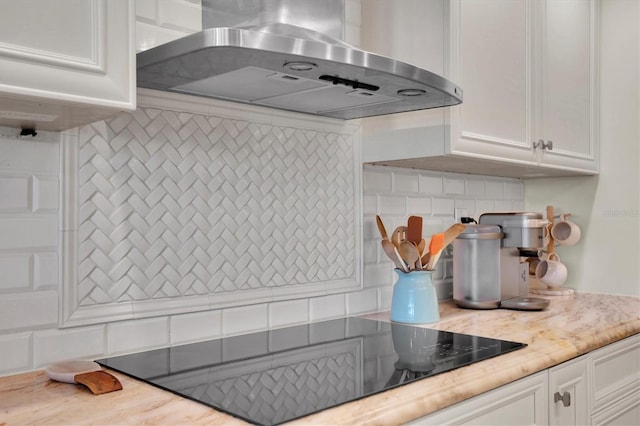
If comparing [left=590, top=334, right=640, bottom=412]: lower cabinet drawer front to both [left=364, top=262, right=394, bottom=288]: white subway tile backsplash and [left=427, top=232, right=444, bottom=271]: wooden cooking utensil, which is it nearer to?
[left=427, top=232, right=444, bottom=271]: wooden cooking utensil

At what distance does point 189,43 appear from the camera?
1.18 metres

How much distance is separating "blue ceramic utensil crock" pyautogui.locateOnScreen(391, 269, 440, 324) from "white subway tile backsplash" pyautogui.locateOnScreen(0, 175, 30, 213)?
3.46 ft

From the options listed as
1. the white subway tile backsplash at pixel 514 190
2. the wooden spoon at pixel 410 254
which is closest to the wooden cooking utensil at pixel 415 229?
the wooden spoon at pixel 410 254

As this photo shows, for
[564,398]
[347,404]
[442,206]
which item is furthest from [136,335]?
[442,206]

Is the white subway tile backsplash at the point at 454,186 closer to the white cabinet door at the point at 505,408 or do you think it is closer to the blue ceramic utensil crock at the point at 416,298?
the blue ceramic utensil crock at the point at 416,298

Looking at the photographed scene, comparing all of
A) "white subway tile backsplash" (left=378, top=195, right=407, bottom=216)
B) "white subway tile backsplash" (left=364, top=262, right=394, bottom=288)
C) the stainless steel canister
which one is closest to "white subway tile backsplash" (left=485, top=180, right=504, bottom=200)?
the stainless steel canister

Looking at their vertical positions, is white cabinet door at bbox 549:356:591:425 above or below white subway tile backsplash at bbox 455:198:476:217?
below

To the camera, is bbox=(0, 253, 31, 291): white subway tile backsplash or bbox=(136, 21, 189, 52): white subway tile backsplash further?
bbox=(136, 21, 189, 52): white subway tile backsplash

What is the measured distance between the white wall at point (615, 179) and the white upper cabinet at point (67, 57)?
216 centimetres

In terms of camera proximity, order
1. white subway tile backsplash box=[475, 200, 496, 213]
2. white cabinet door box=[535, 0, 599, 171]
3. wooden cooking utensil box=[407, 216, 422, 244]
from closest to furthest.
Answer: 1. wooden cooking utensil box=[407, 216, 422, 244]
2. white cabinet door box=[535, 0, 599, 171]
3. white subway tile backsplash box=[475, 200, 496, 213]

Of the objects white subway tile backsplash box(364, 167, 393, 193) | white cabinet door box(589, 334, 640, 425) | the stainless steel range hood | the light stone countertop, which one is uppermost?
the stainless steel range hood

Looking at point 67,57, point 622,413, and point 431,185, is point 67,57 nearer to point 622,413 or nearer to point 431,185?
point 431,185

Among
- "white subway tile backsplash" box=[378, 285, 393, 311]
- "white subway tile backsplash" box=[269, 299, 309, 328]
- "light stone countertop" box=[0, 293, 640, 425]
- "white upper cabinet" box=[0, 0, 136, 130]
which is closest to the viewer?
"white upper cabinet" box=[0, 0, 136, 130]

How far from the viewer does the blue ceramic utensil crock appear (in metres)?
1.84
